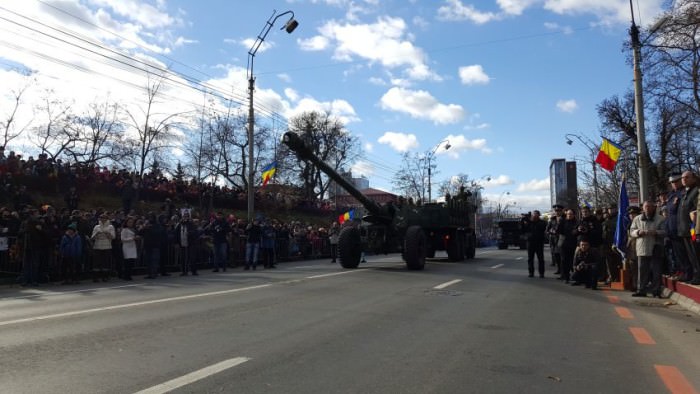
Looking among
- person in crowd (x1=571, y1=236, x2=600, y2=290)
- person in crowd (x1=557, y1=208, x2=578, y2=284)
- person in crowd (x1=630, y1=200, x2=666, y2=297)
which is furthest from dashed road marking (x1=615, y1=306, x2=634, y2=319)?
person in crowd (x1=557, y1=208, x2=578, y2=284)

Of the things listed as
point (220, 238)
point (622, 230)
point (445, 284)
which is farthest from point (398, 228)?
point (622, 230)

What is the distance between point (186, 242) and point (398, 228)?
670 centimetres

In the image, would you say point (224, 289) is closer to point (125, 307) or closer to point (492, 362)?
point (125, 307)

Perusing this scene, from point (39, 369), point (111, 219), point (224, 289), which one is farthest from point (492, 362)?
point (111, 219)

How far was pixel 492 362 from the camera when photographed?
5.60 m

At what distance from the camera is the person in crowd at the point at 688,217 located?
9.85 meters

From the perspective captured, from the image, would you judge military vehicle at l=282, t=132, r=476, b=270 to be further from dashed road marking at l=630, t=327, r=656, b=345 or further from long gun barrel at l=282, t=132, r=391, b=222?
dashed road marking at l=630, t=327, r=656, b=345

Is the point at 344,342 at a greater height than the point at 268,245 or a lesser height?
lesser

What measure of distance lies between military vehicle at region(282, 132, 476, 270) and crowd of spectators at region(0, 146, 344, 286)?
3529mm

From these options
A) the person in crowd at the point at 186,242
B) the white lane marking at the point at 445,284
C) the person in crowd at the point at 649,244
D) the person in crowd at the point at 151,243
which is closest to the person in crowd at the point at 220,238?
the person in crowd at the point at 186,242

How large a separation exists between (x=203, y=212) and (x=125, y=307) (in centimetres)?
2422

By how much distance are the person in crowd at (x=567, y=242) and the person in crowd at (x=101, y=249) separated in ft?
38.7

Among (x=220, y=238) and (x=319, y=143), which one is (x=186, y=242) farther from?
(x=319, y=143)

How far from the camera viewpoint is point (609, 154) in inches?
724
